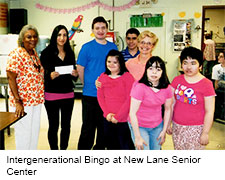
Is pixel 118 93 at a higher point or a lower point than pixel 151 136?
higher

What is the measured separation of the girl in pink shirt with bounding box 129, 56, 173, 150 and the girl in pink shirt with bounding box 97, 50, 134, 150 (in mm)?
182

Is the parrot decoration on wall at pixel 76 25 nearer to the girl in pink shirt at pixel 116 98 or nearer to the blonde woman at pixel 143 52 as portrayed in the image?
the blonde woman at pixel 143 52

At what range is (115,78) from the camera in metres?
1.84

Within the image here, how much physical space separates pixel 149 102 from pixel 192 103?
282 mm

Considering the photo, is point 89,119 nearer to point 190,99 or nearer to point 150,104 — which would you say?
point 150,104

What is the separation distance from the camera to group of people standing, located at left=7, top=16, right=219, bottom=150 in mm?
1601

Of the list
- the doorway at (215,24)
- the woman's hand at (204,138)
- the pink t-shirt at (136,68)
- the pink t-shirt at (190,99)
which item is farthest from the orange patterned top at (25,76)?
the doorway at (215,24)

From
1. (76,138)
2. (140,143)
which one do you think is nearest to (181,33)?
(76,138)

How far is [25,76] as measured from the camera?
6.33 feet

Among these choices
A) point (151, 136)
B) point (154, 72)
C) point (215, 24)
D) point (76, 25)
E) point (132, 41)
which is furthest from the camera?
point (215, 24)

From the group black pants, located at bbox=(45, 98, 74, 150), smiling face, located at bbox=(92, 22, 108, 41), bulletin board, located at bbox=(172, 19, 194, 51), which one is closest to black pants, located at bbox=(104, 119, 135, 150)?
black pants, located at bbox=(45, 98, 74, 150)

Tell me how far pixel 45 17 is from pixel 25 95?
13.2 ft
